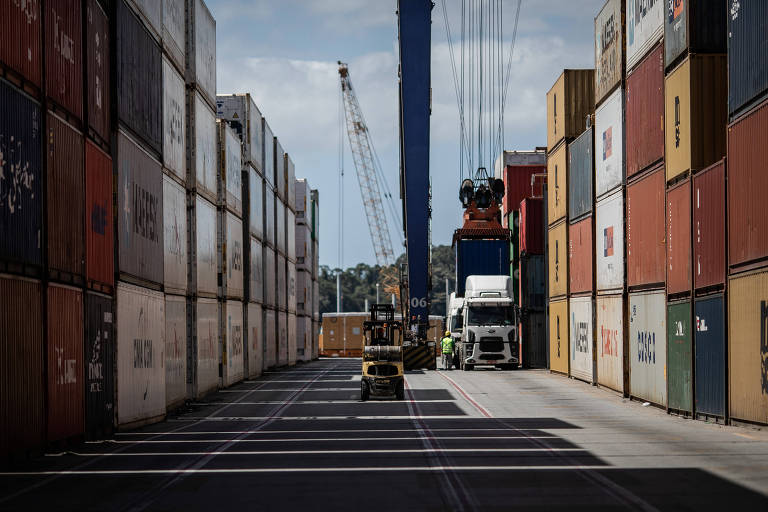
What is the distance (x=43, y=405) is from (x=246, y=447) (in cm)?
397

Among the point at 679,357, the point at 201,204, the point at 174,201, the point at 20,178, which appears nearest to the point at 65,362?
the point at 20,178

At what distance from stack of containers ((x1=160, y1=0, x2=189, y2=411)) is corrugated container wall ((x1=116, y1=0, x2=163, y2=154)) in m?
0.97

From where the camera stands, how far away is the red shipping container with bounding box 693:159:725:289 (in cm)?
2386

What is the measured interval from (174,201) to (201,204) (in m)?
4.75

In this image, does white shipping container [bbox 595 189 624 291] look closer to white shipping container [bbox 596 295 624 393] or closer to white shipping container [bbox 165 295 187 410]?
white shipping container [bbox 596 295 624 393]

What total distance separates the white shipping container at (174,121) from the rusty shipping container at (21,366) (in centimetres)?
1285

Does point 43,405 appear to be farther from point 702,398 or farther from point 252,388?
point 252,388

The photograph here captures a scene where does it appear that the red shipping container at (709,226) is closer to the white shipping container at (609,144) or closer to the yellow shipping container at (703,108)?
the yellow shipping container at (703,108)

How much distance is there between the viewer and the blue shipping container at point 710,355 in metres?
23.8

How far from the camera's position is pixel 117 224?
25.1 metres

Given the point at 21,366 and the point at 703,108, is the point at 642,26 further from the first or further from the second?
the point at 21,366

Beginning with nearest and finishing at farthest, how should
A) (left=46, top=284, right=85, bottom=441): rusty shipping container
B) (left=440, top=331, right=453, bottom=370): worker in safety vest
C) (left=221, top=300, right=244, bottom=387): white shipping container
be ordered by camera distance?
(left=46, top=284, right=85, bottom=441): rusty shipping container
(left=221, top=300, right=244, bottom=387): white shipping container
(left=440, top=331, right=453, bottom=370): worker in safety vest

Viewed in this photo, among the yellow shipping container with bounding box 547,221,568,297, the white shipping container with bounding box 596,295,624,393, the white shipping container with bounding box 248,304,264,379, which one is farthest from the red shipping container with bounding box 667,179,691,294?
the white shipping container with bounding box 248,304,264,379

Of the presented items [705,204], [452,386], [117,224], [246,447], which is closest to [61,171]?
[117,224]
